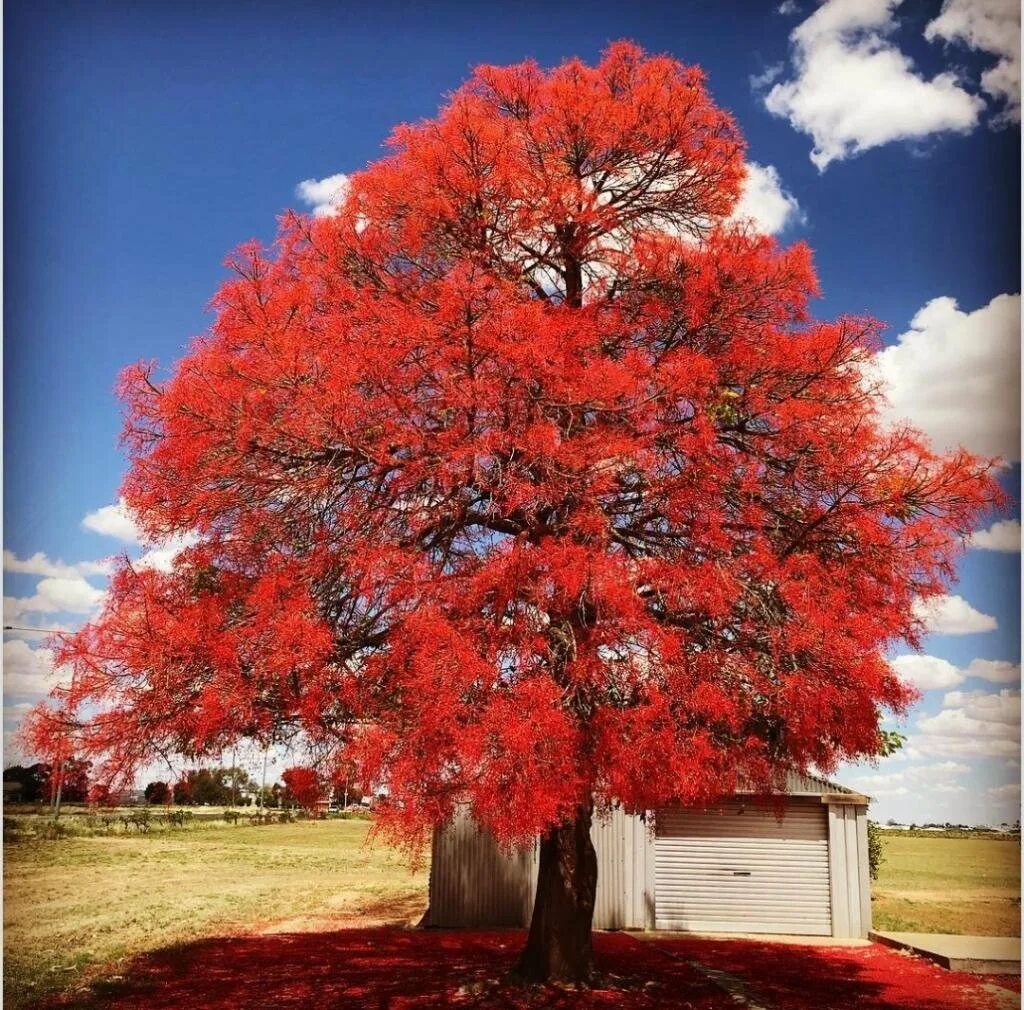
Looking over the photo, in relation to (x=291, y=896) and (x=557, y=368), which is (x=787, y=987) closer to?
(x=557, y=368)

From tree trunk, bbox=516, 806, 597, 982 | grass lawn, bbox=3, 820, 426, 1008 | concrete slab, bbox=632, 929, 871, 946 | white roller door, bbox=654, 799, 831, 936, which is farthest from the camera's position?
white roller door, bbox=654, 799, 831, 936

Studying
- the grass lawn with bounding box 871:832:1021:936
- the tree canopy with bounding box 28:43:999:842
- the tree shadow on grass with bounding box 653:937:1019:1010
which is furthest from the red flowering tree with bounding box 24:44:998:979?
the grass lawn with bounding box 871:832:1021:936

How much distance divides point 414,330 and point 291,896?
1195 cm

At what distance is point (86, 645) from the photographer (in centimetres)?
742

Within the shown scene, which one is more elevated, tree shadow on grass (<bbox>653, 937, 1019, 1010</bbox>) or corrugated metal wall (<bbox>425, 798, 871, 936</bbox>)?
corrugated metal wall (<bbox>425, 798, 871, 936</bbox>)

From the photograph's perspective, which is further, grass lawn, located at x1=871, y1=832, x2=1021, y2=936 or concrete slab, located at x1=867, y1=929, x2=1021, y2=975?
grass lawn, located at x1=871, y1=832, x2=1021, y2=936

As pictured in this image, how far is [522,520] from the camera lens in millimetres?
8078

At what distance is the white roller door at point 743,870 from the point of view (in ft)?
44.2

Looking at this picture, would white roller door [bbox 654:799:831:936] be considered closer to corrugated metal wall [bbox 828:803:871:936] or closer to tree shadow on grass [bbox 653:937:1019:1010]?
corrugated metal wall [bbox 828:803:871:936]

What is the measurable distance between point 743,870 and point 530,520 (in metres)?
8.05

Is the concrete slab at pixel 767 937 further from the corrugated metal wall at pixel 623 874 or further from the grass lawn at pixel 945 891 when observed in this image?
the grass lawn at pixel 945 891

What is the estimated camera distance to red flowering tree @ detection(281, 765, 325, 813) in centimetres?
756

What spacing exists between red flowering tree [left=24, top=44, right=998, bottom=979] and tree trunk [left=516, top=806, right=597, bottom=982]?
0.03m

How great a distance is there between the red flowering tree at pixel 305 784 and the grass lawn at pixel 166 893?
9.11 feet
